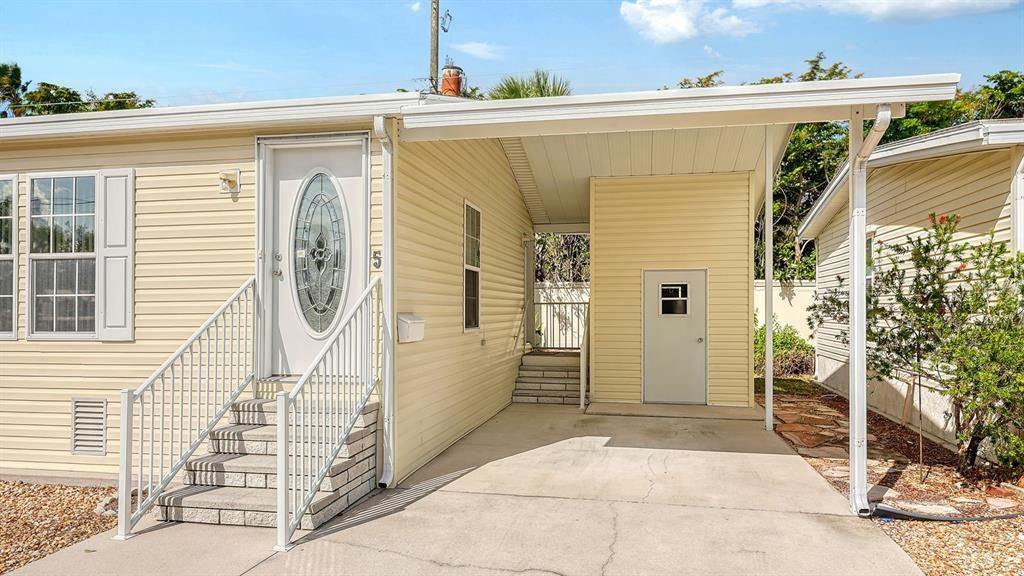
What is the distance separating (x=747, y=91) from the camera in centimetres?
418

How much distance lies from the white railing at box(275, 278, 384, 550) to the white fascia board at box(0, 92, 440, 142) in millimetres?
1314

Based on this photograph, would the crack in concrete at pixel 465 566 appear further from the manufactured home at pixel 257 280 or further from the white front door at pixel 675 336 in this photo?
the white front door at pixel 675 336

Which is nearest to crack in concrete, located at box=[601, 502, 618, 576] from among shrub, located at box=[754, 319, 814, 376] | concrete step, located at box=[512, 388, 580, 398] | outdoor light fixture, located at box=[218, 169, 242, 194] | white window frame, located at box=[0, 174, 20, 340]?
outdoor light fixture, located at box=[218, 169, 242, 194]

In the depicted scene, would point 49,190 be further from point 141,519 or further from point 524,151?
point 524,151

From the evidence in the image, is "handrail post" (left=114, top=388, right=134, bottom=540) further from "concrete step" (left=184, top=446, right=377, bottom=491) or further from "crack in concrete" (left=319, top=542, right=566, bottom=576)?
"crack in concrete" (left=319, top=542, right=566, bottom=576)

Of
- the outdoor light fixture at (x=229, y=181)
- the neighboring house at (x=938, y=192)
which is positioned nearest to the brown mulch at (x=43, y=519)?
the outdoor light fixture at (x=229, y=181)

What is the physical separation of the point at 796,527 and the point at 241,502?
11.5 ft

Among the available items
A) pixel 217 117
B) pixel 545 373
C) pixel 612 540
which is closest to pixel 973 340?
pixel 612 540

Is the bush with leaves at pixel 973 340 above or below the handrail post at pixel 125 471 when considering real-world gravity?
above

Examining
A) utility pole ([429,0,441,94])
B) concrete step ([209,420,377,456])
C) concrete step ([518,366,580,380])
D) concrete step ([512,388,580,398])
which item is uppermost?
utility pole ([429,0,441,94])

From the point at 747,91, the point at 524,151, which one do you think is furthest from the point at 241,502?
the point at 524,151

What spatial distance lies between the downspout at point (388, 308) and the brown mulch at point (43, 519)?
1847 mm

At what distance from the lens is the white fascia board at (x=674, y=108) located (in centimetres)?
395

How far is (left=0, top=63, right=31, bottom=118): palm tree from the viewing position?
53.6 feet
